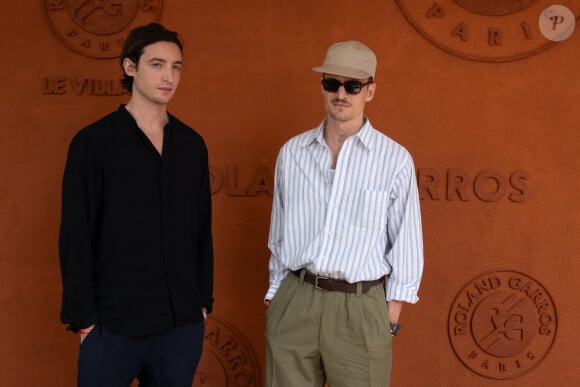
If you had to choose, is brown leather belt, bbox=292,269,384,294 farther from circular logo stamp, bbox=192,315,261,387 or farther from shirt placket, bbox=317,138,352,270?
circular logo stamp, bbox=192,315,261,387

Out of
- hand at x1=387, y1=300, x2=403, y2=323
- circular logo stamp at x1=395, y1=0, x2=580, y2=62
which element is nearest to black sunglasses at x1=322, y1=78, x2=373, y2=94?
hand at x1=387, y1=300, x2=403, y2=323

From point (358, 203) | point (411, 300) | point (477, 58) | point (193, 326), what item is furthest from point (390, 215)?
point (477, 58)

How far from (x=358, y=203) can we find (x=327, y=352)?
0.58 m

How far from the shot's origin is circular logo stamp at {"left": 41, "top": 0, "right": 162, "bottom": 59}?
3.50 meters

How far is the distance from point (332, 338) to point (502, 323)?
1.34 metres

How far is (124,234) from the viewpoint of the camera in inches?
97.9

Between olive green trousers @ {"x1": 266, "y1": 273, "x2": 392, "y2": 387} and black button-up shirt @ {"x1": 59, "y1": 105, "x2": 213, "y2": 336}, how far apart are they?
0.38 meters

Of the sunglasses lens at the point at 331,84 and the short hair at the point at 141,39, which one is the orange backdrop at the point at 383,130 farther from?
the short hair at the point at 141,39

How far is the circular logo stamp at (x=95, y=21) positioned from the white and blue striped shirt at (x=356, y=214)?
1.25 metres

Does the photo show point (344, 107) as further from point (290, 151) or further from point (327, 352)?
point (327, 352)

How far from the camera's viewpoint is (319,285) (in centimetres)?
270

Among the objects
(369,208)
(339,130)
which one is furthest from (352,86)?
(369,208)

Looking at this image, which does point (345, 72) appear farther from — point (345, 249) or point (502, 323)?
point (502, 323)

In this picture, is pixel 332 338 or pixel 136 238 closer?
pixel 136 238
